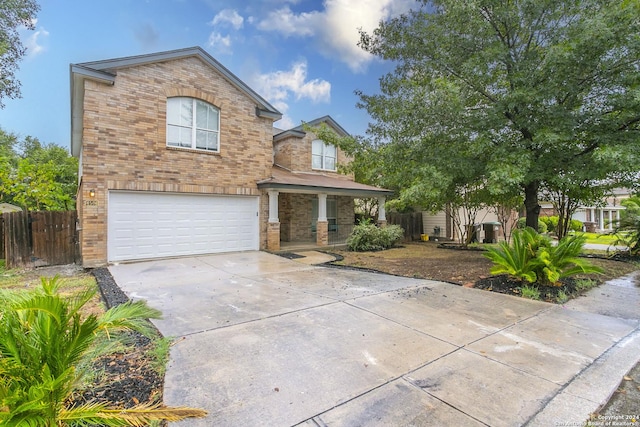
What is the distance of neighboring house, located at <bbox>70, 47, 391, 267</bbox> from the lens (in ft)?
30.2

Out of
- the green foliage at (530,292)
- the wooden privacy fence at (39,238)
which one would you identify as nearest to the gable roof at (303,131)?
the wooden privacy fence at (39,238)

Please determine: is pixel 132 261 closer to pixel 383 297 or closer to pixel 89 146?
pixel 89 146

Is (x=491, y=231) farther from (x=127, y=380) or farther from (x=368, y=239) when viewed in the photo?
(x=127, y=380)

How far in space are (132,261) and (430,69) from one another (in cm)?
1106

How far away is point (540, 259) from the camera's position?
5980 mm

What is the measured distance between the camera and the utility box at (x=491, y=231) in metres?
16.2

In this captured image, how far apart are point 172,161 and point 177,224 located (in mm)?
2123

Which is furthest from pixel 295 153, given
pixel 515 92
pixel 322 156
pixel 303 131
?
pixel 515 92

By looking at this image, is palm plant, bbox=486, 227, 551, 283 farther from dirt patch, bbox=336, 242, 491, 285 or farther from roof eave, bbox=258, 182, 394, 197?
roof eave, bbox=258, 182, 394, 197

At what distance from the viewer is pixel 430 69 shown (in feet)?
32.0

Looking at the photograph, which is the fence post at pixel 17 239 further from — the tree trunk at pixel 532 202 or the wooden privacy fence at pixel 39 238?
the tree trunk at pixel 532 202

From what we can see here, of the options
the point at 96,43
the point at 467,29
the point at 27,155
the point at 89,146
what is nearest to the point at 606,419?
the point at 467,29

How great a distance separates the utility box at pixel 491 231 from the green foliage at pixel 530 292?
36.4 ft

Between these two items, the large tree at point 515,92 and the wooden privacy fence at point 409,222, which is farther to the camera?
the wooden privacy fence at point 409,222
